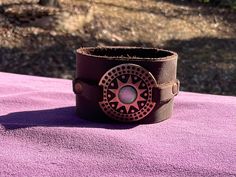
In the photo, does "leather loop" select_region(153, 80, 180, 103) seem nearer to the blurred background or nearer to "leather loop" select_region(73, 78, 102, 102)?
"leather loop" select_region(73, 78, 102, 102)

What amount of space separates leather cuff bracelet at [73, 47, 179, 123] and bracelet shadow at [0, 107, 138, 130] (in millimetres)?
16

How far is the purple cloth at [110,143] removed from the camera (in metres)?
0.77

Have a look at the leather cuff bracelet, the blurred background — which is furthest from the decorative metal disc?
the blurred background

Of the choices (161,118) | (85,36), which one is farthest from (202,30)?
(161,118)

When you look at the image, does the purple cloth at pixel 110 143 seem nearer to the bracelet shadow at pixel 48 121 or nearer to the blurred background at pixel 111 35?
the bracelet shadow at pixel 48 121

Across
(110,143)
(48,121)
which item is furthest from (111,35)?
(110,143)

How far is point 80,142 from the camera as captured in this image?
85cm

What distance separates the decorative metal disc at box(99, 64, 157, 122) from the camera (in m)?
0.91

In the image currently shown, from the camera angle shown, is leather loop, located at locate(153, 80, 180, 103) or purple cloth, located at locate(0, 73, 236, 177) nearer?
purple cloth, located at locate(0, 73, 236, 177)

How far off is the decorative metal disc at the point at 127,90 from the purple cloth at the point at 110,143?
3 cm

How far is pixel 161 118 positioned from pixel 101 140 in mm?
166

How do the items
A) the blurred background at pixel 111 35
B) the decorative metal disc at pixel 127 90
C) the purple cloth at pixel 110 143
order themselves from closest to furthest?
the purple cloth at pixel 110 143, the decorative metal disc at pixel 127 90, the blurred background at pixel 111 35

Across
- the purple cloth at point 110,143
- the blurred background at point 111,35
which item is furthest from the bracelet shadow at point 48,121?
the blurred background at point 111,35

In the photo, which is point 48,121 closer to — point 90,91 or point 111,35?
point 90,91
